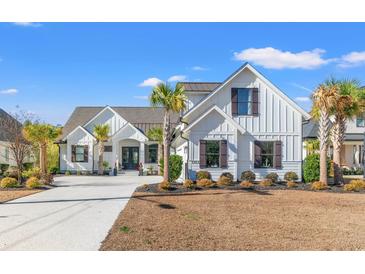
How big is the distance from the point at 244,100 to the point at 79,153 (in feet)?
55.1

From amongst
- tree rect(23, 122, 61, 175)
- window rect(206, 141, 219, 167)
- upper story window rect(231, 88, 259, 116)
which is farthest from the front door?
upper story window rect(231, 88, 259, 116)

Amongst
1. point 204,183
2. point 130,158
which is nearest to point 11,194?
point 204,183

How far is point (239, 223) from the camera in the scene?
11.4 meters

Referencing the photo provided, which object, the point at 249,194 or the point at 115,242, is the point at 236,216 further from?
the point at 249,194

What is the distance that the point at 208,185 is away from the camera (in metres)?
20.9

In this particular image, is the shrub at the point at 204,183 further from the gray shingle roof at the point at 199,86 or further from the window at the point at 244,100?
the gray shingle roof at the point at 199,86

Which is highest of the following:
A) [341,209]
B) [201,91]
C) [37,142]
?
[201,91]

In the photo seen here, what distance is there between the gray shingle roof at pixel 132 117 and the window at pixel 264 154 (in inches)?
638

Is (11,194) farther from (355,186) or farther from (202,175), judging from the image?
(355,186)

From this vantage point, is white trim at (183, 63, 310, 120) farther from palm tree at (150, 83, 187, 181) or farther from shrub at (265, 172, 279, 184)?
shrub at (265, 172, 279, 184)

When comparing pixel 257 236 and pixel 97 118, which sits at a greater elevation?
pixel 97 118

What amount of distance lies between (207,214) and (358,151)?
2643 cm

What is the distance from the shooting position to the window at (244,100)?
24.3m
